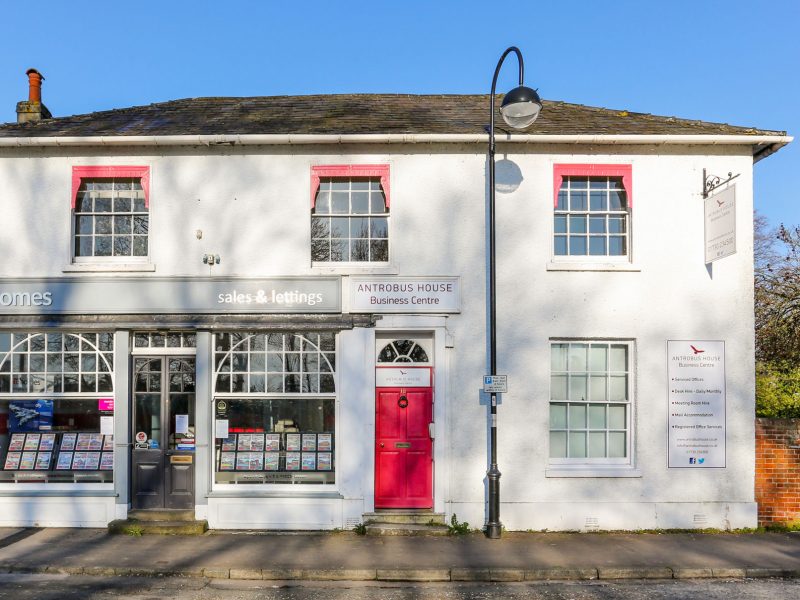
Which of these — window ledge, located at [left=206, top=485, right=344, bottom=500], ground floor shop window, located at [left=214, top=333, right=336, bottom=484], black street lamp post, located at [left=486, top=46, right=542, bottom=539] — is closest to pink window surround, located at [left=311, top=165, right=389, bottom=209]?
black street lamp post, located at [left=486, top=46, right=542, bottom=539]

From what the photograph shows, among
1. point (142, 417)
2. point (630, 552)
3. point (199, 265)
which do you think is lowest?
point (630, 552)

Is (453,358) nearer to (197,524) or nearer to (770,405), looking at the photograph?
(197,524)

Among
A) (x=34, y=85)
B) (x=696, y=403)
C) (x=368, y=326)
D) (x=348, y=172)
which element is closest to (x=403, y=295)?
(x=368, y=326)

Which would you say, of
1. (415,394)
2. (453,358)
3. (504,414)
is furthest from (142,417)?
(504,414)

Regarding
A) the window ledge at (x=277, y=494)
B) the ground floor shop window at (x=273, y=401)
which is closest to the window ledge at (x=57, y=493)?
the window ledge at (x=277, y=494)

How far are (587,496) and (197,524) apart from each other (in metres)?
6.16

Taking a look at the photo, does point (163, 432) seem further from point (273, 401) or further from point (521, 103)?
point (521, 103)

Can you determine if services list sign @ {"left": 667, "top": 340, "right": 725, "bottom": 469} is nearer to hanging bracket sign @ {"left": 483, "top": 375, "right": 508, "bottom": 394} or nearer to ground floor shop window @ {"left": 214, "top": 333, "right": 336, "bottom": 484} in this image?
hanging bracket sign @ {"left": 483, "top": 375, "right": 508, "bottom": 394}

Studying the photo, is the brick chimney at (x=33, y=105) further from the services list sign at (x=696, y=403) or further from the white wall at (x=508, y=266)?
the services list sign at (x=696, y=403)

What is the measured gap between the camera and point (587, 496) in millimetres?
9430

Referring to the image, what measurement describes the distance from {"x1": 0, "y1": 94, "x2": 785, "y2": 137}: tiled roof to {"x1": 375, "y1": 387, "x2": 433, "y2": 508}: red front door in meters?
4.38

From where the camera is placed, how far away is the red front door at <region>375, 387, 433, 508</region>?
31.4 feet

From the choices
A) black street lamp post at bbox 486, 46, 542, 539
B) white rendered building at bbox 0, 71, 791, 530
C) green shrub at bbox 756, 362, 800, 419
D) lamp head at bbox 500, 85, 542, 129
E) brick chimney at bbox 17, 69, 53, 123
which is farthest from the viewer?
brick chimney at bbox 17, 69, 53, 123

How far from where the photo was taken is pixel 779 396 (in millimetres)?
10492
